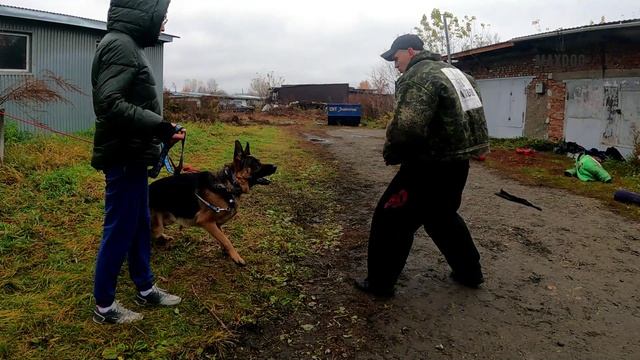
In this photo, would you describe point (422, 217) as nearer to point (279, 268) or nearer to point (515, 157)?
point (279, 268)

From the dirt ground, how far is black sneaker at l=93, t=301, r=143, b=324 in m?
0.73

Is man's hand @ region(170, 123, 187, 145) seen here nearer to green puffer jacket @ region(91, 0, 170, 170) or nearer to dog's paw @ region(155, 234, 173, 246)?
green puffer jacket @ region(91, 0, 170, 170)

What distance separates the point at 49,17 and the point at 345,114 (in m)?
17.7

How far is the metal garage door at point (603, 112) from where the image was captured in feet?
35.3

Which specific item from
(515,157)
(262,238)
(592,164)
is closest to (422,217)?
(262,238)

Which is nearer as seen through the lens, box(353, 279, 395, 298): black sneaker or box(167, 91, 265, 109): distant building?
box(353, 279, 395, 298): black sneaker

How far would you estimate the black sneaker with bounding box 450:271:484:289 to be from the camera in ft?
11.5

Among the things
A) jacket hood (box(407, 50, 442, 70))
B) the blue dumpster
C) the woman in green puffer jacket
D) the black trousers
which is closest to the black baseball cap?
jacket hood (box(407, 50, 442, 70))

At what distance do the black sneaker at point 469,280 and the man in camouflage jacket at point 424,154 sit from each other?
0.18 m

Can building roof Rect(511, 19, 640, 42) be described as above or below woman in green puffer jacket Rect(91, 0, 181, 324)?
above

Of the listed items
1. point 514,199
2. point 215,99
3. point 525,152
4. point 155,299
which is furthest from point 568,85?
point 215,99

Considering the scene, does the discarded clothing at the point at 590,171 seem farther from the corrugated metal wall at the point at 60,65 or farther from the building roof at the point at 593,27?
the corrugated metal wall at the point at 60,65

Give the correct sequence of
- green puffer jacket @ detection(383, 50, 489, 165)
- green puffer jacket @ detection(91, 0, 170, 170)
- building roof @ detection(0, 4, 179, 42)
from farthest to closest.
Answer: building roof @ detection(0, 4, 179, 42)
green puffer jacket @ detection(383, 50, 489, 165)
green puffer jacket @ detection(91, 0, 170, 170)

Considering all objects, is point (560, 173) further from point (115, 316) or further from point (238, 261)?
point (115, 316)
